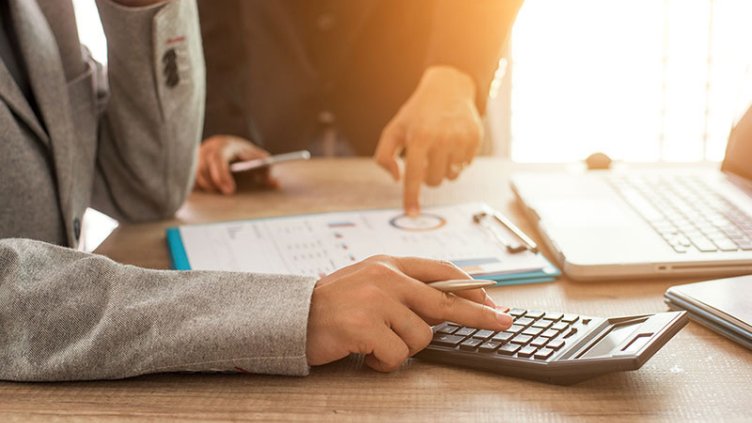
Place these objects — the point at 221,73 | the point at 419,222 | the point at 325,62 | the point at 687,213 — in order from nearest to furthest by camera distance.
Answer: the point at 687,213
the point at 419,222
the point at 221,73
the point at 325,62

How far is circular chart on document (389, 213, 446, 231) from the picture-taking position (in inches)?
42.5

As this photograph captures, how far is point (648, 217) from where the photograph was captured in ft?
3.29

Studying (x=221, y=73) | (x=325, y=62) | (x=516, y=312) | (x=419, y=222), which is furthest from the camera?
(x=325, y=62)

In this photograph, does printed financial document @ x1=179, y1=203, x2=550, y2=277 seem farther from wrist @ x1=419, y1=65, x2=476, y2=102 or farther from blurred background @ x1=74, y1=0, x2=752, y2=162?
blurred background @ x1=74, y1=0, x2=752, y2=162

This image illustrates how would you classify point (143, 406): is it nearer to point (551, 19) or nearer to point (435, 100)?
point (435, 100)

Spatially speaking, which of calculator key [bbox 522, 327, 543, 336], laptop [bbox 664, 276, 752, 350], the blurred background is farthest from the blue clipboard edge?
the blurred background

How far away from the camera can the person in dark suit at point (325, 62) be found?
1.49m

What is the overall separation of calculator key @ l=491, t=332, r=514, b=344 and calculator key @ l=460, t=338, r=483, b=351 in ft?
0.04

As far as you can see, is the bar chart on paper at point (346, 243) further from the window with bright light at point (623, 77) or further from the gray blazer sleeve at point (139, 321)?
the window with bright light at point (623, 77)

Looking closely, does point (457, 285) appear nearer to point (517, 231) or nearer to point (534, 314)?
point (534, 314)

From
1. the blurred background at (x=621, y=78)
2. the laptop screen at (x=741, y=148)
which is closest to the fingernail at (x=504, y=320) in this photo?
the laptop screen at (x=741, y=148)

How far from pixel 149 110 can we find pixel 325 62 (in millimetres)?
801

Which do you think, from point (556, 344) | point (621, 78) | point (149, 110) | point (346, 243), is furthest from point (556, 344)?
point (621, 78)

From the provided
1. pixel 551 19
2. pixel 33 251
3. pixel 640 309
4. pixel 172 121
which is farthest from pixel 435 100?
pixel 551 19
